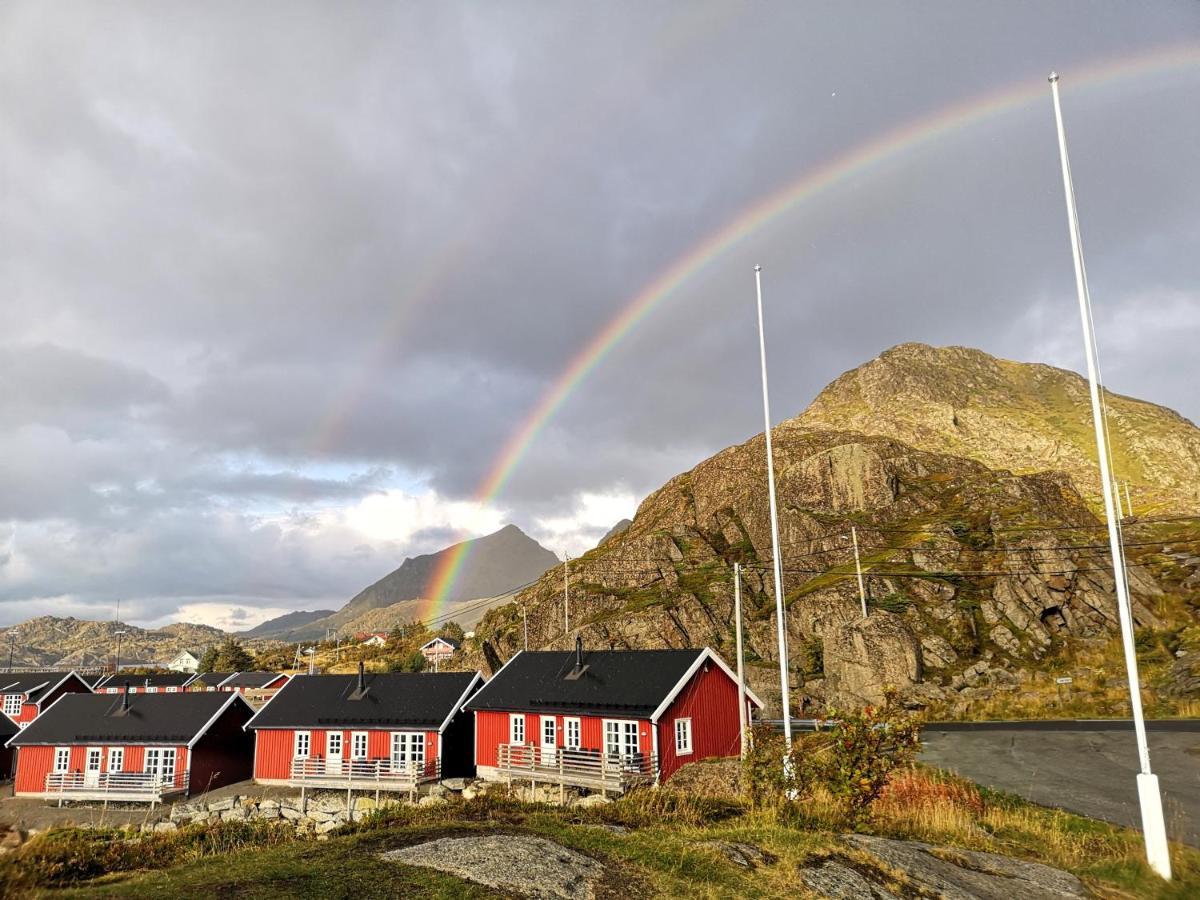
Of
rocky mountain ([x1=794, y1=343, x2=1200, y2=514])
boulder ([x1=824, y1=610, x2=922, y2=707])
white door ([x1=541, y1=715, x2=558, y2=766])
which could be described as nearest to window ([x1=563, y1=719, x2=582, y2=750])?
white door ([x1=541, y1=715, x2=558, y2=766])

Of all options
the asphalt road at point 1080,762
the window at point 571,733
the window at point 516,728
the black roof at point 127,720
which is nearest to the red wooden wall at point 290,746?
the black roof at point 127,720

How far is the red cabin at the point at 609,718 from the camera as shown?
34828mm

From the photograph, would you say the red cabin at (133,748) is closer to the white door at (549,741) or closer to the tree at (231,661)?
the white door at (549,741)

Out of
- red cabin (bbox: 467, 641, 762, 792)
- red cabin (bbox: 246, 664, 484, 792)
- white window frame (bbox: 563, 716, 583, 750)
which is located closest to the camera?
red cabin (bbox: 467, 641, 762, 792)

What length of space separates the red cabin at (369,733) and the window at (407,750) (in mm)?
57

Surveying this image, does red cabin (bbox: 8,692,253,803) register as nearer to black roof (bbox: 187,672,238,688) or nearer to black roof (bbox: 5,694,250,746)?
black roof (bbox: 5,694,250,746)

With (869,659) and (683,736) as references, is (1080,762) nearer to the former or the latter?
(683,736)

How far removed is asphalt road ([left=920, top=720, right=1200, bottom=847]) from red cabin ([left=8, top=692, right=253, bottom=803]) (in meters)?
43.8

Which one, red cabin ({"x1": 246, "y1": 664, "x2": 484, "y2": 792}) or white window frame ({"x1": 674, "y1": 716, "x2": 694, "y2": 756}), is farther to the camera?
red cabin ({"x1": 246, "y1": 664, "x2": 484, "y2": 792})

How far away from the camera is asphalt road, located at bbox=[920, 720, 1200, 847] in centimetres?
2048

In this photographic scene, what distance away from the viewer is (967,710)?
46562mm

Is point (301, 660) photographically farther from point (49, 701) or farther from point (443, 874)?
point (443, 874)

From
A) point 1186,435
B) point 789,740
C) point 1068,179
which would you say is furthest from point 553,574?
point 1186,435

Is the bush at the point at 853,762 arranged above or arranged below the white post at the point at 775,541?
below
